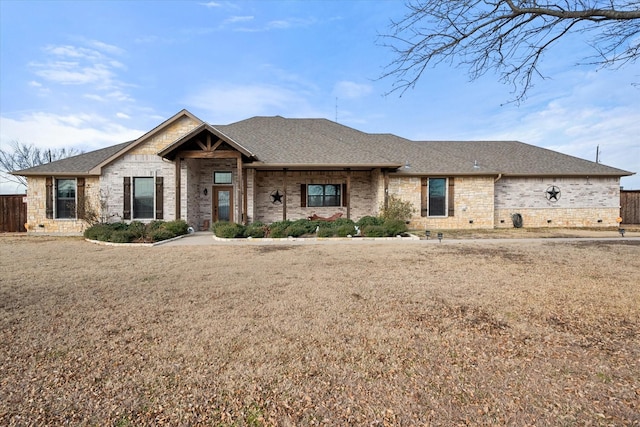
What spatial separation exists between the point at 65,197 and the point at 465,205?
20904 millimetres

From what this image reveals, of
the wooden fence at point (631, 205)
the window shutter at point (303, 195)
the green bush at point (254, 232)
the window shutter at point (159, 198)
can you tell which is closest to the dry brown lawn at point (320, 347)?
the green bush at point (254, 232)

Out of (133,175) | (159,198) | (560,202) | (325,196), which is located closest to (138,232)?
(159,198)

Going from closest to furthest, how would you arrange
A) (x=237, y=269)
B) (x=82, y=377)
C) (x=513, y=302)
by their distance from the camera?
(x=82, y=377)
(x=513, y=302)
(x=237, y=269)

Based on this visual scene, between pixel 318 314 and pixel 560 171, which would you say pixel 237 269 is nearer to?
pixel 318 314

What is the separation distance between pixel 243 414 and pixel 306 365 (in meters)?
0.77

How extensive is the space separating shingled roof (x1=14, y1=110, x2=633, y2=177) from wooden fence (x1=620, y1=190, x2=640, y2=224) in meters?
2.82

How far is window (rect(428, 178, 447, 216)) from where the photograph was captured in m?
16.1

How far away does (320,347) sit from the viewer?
123 inches

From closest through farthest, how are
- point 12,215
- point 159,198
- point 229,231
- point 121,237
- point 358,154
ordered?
point 121,237 → point 229,231 → point 159,198 → point 358,154 → point 12,215

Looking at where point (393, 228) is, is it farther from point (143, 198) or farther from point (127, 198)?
point (127, 198)

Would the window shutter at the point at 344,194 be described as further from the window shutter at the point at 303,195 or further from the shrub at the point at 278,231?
the shrub at the point at 278,231

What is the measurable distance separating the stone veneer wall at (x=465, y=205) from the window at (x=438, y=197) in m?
0.39

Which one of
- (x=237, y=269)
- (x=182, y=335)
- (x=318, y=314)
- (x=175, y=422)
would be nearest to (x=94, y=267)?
(x=237, y=269)

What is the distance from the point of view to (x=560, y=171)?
16.8 m
